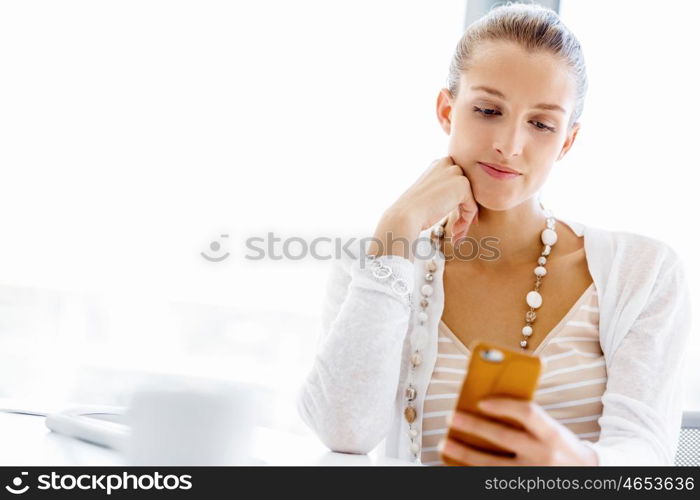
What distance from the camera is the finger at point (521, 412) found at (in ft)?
2.34

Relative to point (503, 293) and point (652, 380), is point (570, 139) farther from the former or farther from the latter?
point (652, 380)

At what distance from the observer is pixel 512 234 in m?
1.45

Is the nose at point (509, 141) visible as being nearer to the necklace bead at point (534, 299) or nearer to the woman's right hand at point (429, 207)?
the woman's right hand at point (429, 207)

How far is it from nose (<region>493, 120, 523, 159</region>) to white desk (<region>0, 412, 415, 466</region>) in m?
0.55

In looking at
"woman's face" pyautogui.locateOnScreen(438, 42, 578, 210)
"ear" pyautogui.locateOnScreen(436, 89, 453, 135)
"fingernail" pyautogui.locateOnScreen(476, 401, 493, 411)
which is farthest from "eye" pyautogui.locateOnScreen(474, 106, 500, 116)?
"fingernail" pyautogui.locateOnScreen(476, 401, 493, 411)

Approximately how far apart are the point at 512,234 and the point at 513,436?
725 millimetres

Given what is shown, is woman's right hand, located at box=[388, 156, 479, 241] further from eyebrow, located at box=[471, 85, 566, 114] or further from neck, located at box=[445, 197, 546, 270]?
eyebrow, located at box=[471, 85, 566, 114]

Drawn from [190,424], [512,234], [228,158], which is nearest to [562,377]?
[512,234]

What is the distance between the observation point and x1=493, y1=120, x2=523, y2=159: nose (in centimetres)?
129

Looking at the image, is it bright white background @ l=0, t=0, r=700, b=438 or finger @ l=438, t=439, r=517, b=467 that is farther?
bright white background @ l=0, t=0, r=700, b=438

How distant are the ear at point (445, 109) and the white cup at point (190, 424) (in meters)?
0.86

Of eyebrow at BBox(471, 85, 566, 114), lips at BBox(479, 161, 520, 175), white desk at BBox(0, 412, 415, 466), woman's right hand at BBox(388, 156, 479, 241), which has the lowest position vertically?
white desk at BBox(0, 412, 415, 466)
